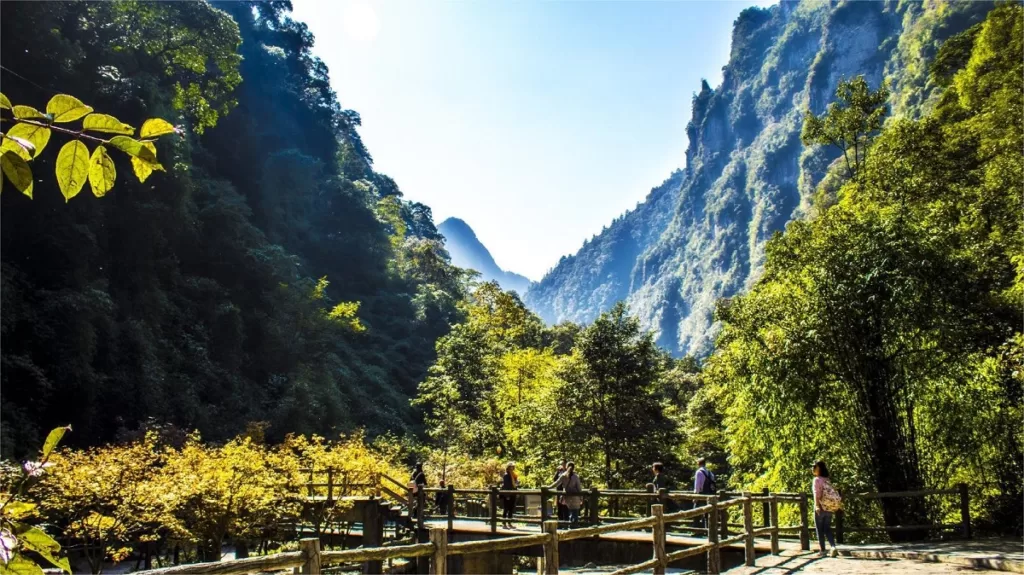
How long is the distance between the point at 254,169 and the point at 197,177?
470 inches

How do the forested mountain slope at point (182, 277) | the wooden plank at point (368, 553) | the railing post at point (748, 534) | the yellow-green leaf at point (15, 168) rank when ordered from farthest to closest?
the forested mountain slope at point (182, 277), the railing post at point (748, 534), the wooden plank at point (368, 553), the yellow-green leaf at point (15, 168)

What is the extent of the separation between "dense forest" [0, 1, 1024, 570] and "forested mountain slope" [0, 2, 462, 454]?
13 cm

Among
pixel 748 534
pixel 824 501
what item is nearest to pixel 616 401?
pixel 824 501

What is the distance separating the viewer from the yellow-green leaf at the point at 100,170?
117 cm

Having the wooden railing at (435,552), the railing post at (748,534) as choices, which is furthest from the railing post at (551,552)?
the railing post at (748,534)

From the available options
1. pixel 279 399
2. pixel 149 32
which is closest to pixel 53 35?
pixel 149 32

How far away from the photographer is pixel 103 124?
113cm

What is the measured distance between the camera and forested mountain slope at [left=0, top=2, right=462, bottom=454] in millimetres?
20500

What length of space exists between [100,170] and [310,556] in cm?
271

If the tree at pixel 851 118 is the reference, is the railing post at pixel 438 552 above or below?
below

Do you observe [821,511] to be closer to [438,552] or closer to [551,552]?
[551,552]

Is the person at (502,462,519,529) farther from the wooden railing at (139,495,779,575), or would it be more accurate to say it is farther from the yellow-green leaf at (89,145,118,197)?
the yellow-green leaf at (89,145,118,197)

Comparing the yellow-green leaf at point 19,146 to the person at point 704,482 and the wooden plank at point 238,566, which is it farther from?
the person at point 704,482

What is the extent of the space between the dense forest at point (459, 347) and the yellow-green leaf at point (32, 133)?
81 mm
